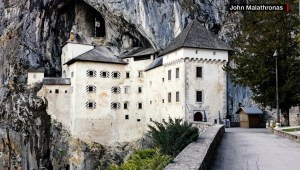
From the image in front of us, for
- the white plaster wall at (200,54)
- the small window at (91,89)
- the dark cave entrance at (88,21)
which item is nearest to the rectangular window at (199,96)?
the white plaster wall at (200,54)

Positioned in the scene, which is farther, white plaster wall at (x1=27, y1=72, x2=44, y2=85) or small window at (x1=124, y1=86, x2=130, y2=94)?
white plaster wall at (x1=27, y1=72, x2=44, y2=85)

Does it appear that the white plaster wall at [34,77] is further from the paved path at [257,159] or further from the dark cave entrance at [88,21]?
the paved path at [257,159]

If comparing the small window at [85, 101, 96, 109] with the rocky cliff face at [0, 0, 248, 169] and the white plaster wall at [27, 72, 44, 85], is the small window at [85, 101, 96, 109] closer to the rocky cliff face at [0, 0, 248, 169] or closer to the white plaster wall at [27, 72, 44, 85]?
the rocky cliff face at [0, 0, 248, 169]

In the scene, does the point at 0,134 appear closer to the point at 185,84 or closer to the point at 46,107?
the point at 46,107

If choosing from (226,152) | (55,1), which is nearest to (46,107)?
(55,1)

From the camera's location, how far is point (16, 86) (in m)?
44.6

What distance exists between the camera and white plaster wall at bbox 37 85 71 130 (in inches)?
1668

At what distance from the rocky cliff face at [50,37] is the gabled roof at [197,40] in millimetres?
5782

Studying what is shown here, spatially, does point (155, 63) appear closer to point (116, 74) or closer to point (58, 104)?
point (116, 74)

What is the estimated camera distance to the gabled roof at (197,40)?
113ft

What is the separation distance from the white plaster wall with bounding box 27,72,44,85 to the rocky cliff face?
3.63 ft

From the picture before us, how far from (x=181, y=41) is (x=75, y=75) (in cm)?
1387

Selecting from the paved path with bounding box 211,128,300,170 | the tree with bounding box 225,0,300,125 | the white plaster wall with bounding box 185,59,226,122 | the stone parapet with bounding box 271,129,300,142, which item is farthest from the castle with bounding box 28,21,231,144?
the paved path with bounding box 211,128,300,170

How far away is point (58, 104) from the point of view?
4269 centimetres
